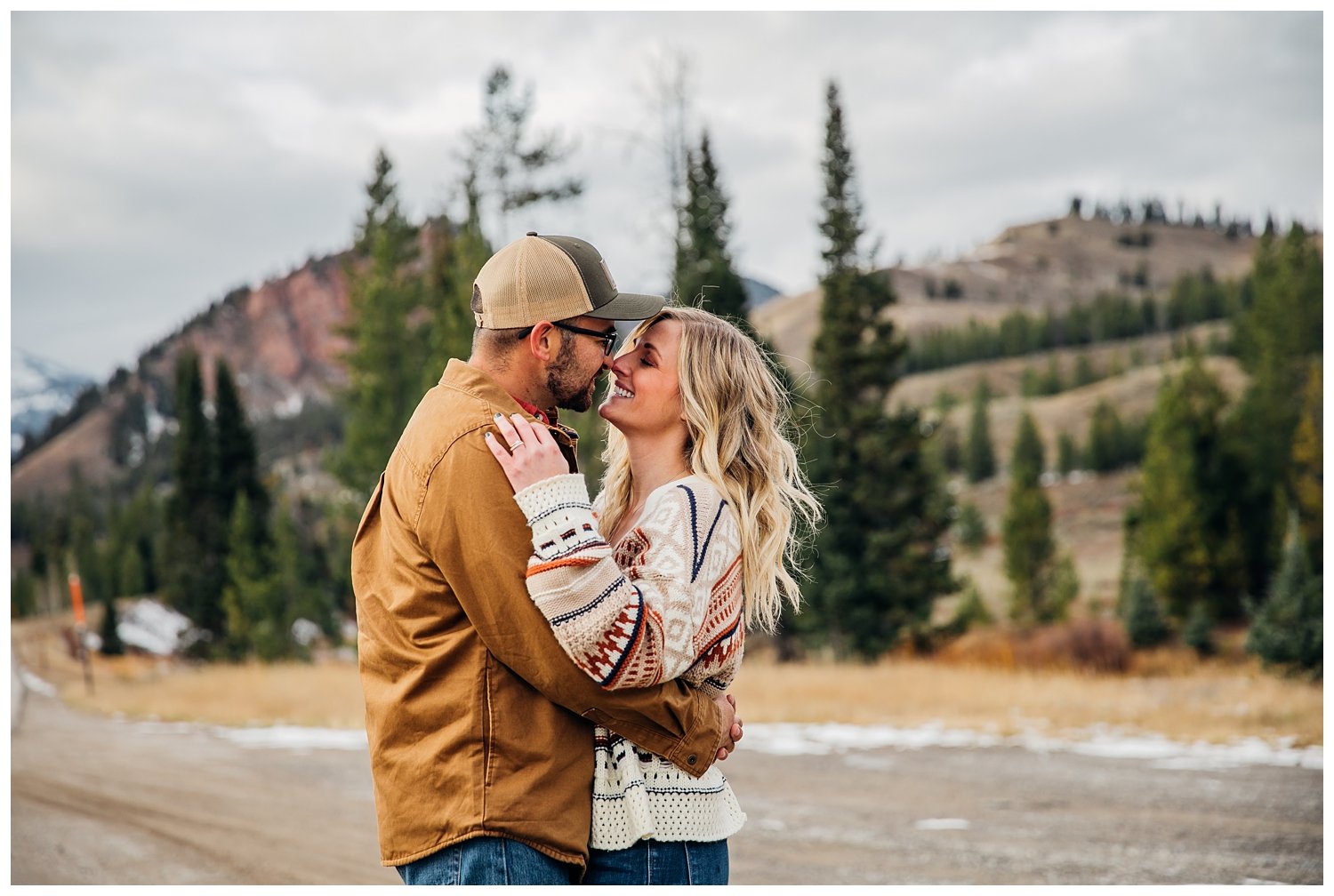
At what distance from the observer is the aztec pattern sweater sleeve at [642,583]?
230cm

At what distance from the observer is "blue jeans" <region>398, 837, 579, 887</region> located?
2.39 meters

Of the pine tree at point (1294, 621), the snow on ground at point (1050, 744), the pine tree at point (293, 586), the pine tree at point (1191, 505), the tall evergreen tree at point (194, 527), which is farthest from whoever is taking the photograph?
the tall evergreen tree at point (194, 527)

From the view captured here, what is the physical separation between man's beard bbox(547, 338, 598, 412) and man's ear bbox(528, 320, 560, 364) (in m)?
0.01

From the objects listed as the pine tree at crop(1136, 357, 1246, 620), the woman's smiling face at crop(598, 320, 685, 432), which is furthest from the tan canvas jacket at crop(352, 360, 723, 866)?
the pine tree at crop(1136, 357, 1246, 620)

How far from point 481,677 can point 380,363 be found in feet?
91.2

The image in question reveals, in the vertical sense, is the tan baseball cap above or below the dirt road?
above

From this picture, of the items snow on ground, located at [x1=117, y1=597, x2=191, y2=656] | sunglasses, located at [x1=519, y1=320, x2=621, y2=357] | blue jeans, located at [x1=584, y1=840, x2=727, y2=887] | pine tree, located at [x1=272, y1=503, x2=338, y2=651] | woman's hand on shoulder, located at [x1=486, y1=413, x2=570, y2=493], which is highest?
sunglasses, located at [x1=519, y1=320, x2=621, y2=357]

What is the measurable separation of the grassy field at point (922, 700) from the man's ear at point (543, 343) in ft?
35.6

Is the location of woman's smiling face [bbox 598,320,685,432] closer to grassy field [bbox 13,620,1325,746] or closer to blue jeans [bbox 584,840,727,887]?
blue jeans [bbox 584,840,727,887]

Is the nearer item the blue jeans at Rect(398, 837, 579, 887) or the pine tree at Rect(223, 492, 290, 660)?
the blue jeans at Rect(398, 837, 579, 887)

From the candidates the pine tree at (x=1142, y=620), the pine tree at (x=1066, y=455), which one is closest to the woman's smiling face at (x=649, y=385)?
the pine tree at (x=1142, y=620)

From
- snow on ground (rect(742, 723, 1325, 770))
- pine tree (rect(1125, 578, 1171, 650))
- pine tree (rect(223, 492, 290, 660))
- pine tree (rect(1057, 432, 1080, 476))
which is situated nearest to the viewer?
snow on ground (rect(742, 723, 1325, 770))

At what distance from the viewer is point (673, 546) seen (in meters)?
2.53

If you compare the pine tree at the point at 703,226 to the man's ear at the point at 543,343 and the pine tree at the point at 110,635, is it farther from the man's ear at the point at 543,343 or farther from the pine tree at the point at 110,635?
the pine tree at the point at 110,635
